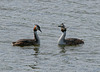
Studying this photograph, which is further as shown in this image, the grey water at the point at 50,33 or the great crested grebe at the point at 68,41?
the great crested grebe at the point at 68,41

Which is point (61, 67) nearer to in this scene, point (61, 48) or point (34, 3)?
point (61, 48)

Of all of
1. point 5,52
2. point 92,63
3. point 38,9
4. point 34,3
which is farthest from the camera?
point 34,3

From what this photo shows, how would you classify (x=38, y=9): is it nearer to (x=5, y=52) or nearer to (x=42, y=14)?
(x=42, y=14)

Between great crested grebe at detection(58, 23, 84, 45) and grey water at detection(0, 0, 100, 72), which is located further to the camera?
great crested grebe at detection(58, 23, 84, 45)

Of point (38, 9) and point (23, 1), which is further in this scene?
point (23, 1)

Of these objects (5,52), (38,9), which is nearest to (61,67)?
(5,52)

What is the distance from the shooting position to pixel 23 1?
35688 millimetres

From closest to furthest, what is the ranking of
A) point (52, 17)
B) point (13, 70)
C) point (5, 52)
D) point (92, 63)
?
point (13, 70) → point (92, 63) → point (5, 52) → point (52, 17)

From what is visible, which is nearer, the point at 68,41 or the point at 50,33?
the point at 68,41

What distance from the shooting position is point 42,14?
102ft

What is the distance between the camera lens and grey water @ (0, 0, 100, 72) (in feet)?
62.4

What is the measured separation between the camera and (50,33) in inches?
1006

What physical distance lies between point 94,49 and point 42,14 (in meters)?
9.49

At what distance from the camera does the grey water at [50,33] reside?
62.4ft
